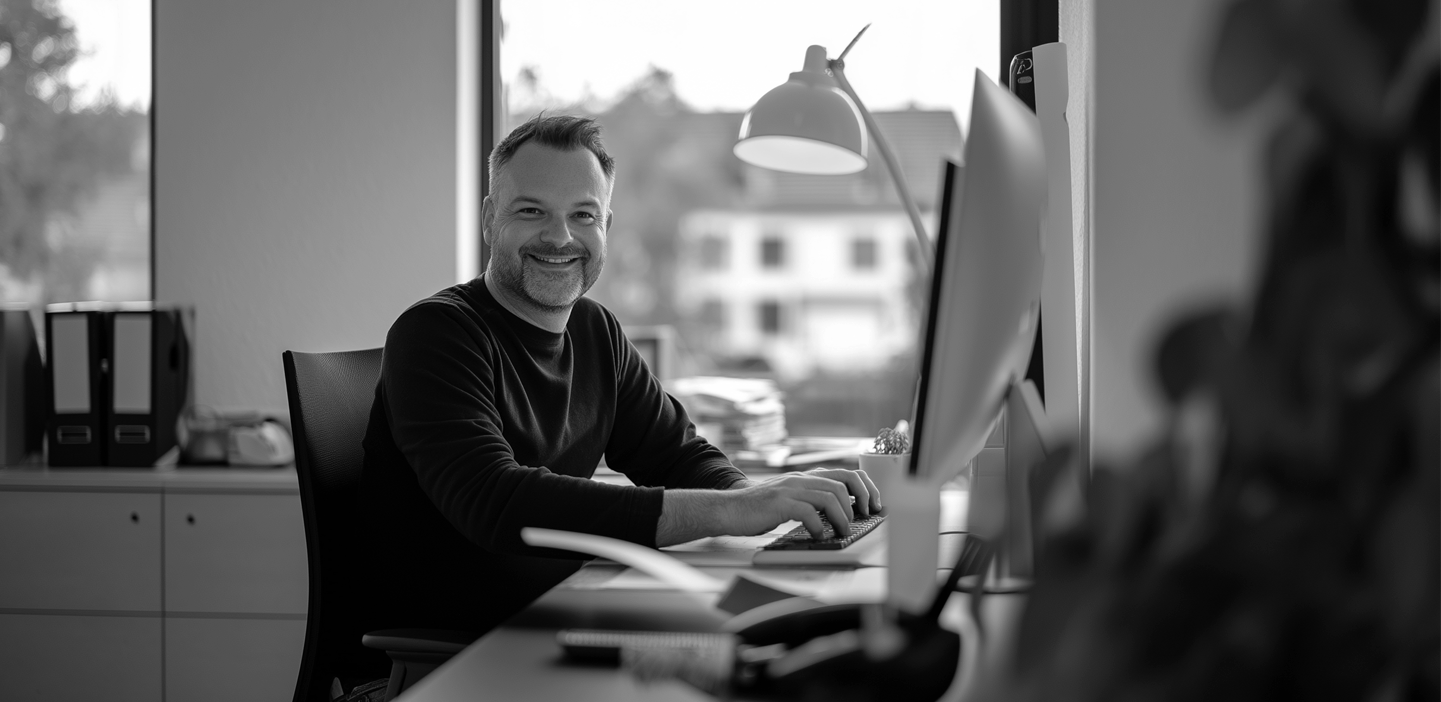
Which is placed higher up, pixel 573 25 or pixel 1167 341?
pixel 573 25

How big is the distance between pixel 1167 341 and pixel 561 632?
815mm

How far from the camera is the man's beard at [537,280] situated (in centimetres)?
192

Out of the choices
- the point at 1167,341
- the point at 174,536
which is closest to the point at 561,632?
the point at 1167,341

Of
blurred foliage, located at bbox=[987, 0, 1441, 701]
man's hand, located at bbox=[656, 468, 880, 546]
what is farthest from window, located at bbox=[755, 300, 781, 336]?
blurred foliage, located at bbox=[987, 0, 1441, 701]

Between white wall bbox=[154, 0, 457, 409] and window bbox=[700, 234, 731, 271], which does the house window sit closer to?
window bbox=[700, 234, 731, 271]

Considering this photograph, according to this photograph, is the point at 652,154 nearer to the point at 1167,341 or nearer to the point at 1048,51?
the point at 1048,51

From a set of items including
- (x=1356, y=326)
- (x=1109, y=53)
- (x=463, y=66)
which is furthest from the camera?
(x=463, y=66)

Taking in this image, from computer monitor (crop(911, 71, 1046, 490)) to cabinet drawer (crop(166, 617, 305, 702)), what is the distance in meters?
2.11

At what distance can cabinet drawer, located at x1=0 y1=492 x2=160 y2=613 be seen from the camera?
99.5 inches

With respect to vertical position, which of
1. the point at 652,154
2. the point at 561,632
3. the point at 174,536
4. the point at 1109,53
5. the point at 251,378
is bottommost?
the point at 174,536

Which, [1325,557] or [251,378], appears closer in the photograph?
[1325,557]

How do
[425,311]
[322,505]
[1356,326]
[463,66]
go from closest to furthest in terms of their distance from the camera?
[1356,326] < [322,505] < [425,311] < [463,66]

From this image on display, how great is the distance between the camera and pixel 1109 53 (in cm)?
115

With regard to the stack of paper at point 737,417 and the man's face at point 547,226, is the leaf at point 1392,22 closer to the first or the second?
the man's face at point 547,226
